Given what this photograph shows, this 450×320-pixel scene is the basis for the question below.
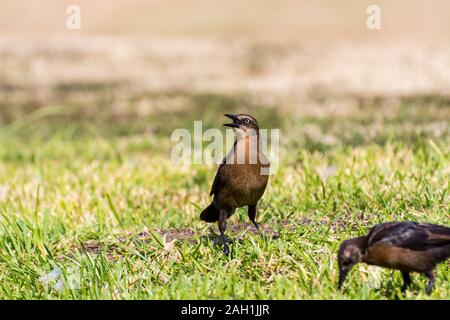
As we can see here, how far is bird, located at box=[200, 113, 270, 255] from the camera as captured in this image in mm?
4980

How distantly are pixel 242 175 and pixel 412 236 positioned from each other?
1.37 meters

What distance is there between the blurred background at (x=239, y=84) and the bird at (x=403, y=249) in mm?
3744

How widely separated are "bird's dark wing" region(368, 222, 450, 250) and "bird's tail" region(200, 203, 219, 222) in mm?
1600

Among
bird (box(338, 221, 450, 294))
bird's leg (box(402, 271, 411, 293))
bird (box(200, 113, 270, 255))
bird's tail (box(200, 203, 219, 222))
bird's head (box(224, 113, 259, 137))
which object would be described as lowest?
bird's leg (box(402, 271, 411, 293))

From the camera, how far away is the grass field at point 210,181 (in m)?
4.50

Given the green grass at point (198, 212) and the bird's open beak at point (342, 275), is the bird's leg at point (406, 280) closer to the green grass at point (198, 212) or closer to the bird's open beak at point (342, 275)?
the green grass at point (198, 212)

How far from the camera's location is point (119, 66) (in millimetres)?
16453

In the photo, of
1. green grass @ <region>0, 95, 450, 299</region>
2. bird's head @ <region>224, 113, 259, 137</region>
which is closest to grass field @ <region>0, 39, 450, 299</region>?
green grass @ <region>0, 95, 450, 299</region>

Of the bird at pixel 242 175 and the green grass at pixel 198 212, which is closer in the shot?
the green grass at pixel 198 212

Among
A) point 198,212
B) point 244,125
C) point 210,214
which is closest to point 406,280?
point 244,125

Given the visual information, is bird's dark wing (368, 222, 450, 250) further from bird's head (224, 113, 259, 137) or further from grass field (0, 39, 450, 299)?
bird's head (224, 113, 259, 137)

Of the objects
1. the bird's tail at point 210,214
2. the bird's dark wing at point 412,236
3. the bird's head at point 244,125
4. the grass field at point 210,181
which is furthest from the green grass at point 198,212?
the bird's head at point 244,125

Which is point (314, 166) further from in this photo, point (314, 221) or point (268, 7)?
point (268, 7)

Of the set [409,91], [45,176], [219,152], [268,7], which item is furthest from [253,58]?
[268,7]
